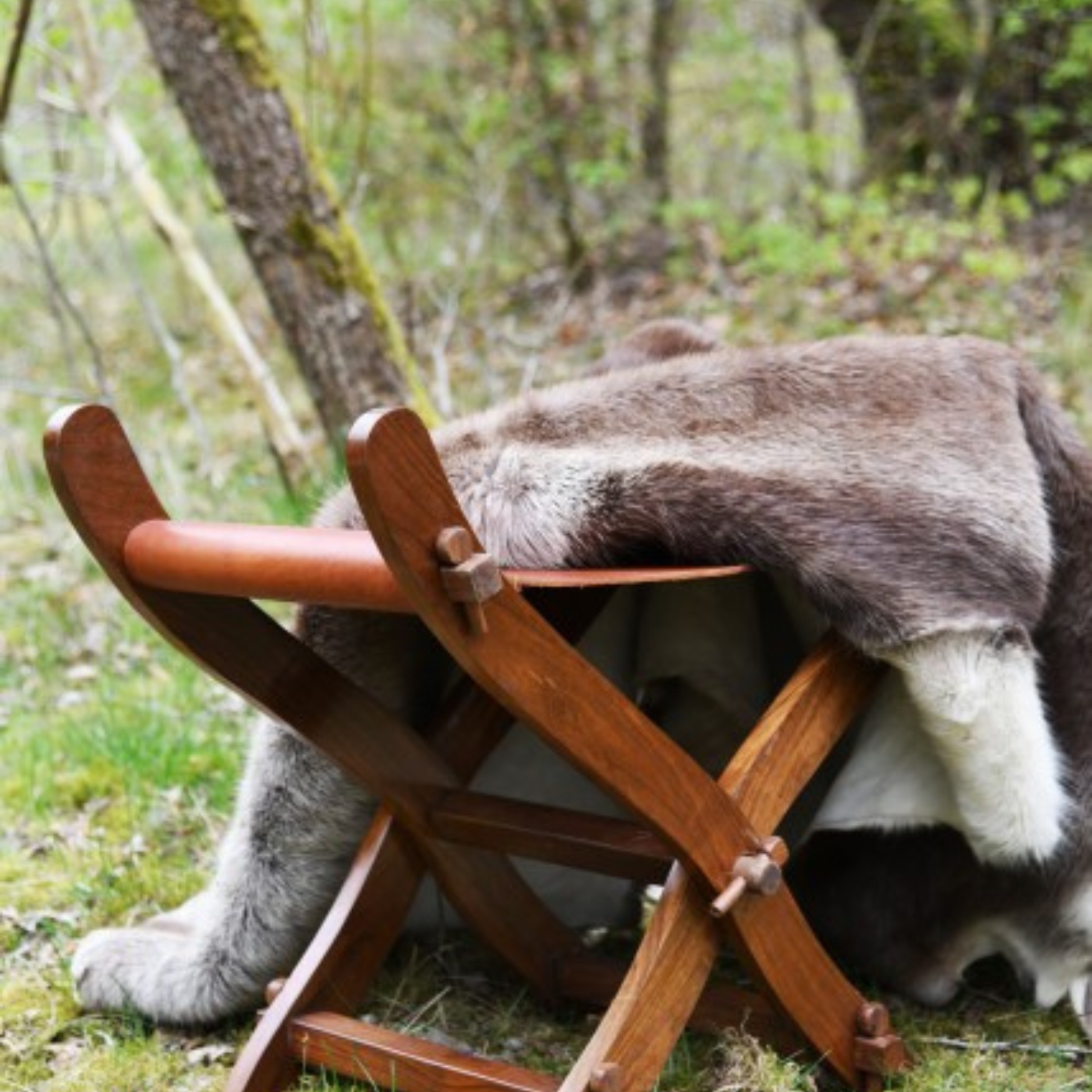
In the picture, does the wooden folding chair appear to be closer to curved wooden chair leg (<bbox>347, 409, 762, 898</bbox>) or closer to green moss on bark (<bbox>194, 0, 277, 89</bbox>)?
curved wooden chair leg (<bbox>347, 409, 762, 898</bbox>)

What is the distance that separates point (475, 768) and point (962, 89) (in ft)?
20.2

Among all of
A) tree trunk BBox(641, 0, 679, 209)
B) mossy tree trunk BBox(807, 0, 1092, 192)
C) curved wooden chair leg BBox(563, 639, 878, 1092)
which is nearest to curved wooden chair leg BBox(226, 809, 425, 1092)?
curved wooden chair leg BBox(563, 639, 878, 1092)

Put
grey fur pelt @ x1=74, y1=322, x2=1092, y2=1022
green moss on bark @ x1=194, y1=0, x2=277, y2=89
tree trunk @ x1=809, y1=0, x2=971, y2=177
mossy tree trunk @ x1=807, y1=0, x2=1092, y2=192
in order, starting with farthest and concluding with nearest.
Answer: tree trunk @ x1=809, y1=0, x2=971, y2=177 < mossy tree trunk @ x1=807, y1=0, x2=1092, y2=192 < green moss on bark @ x1=194, y1=0, x2=277, y2=89 < grey fur pelt @ x1=74, y1=322, x2=1092, y2=1022

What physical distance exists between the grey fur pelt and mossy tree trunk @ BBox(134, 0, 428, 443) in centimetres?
198

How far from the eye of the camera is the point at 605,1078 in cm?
185

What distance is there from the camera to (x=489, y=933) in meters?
2.37

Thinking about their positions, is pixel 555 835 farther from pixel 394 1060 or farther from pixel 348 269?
pixel 348 269

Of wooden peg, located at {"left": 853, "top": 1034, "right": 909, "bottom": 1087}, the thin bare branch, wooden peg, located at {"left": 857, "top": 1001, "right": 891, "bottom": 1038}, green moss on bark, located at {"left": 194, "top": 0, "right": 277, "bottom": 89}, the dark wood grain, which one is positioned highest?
the thin bare branch

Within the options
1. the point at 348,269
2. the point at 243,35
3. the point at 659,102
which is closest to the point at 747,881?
the point at 348,269

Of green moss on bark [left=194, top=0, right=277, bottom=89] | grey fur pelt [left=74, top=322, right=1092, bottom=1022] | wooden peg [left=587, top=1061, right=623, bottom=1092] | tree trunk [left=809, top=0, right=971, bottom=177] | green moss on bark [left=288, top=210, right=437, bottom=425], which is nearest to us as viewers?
wooden peg [left=587, top=1061, right=623, bottom=1092]

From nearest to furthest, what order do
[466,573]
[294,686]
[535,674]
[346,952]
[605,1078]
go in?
[466,573] → [535,674] → [605,1078] → [294,686] → [346,952]

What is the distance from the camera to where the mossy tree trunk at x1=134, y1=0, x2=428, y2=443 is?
409cm

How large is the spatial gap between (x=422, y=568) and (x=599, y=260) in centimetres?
706

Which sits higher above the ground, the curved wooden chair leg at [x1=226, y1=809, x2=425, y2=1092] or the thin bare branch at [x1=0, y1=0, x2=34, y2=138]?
the thin bare branch at [x1=0, y1=0, x2=34, y2=138]
